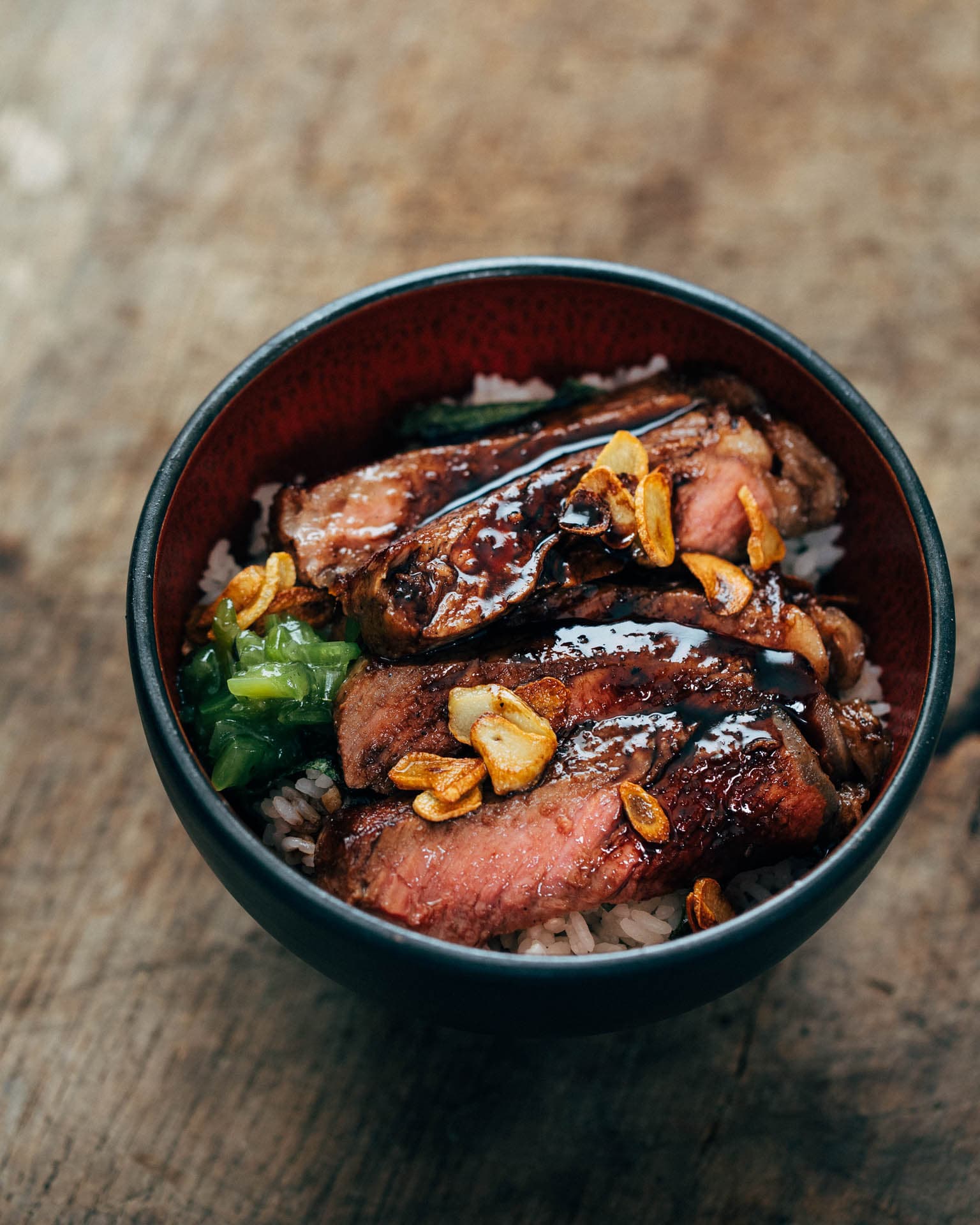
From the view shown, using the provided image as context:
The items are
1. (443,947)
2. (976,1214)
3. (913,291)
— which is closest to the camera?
(443,947)

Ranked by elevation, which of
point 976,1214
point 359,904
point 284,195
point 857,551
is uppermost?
point 284,195

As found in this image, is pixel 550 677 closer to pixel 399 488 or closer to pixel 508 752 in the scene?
pixel 508 752

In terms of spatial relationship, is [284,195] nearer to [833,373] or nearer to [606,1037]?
[833,373]

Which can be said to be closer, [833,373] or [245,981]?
[833,373]

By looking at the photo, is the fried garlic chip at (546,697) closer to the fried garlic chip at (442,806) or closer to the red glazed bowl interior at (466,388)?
the fried garlic chip at (442,806)

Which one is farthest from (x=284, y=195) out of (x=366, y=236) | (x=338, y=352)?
(x=338, y=352)

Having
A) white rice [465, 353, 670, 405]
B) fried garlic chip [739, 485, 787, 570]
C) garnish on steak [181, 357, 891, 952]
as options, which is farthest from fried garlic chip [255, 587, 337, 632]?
fried garlic chip [739, 485, 787, 570]

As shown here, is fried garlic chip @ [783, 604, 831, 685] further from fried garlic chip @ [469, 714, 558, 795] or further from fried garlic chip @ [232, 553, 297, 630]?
fried garlic chip @ [232, 553, 297, 630]
